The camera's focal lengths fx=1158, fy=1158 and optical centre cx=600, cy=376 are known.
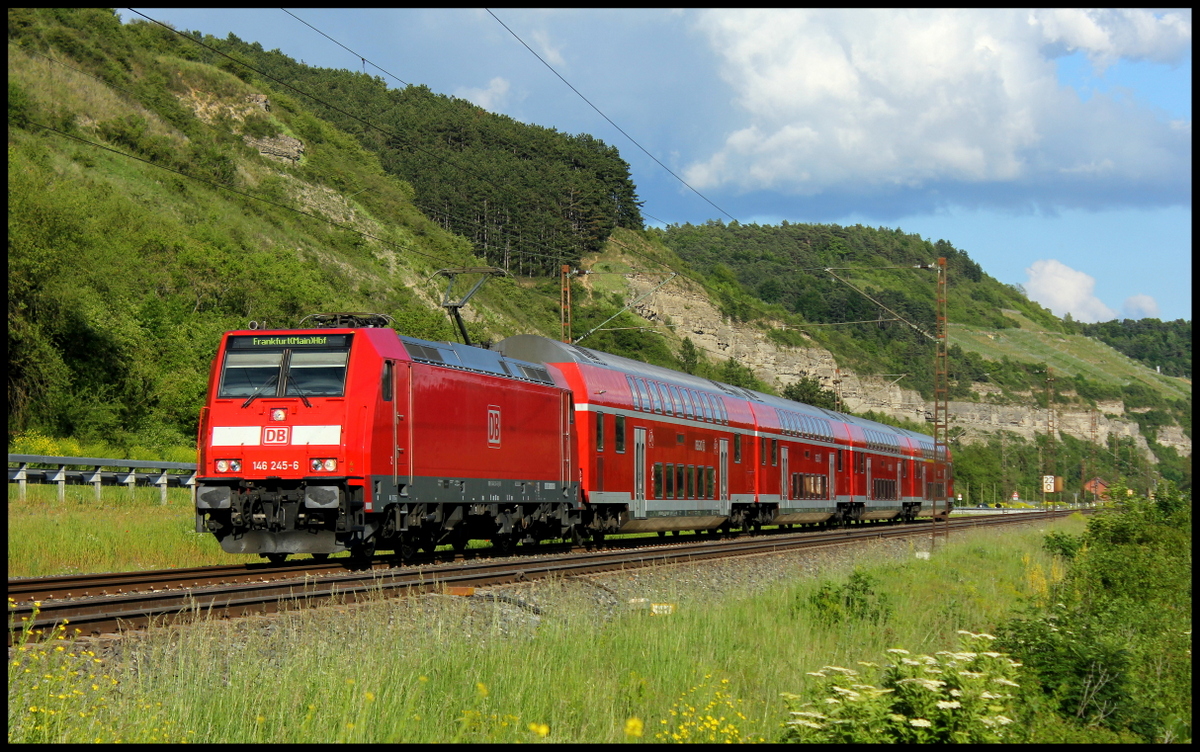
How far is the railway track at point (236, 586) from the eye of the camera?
39.8 feet

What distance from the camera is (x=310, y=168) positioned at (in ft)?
333

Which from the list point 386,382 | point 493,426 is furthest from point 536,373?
point 386,382

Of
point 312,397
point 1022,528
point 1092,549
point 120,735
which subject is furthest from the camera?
point 1022,528

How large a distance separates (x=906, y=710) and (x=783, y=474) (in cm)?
3041

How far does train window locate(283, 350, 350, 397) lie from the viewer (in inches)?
720

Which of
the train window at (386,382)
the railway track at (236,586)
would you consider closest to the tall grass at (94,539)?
the railway track at (236,586)

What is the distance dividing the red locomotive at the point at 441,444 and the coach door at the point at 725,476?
0.07m

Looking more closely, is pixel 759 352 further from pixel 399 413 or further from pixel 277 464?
pixel 277 464

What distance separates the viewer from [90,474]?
3153 cm

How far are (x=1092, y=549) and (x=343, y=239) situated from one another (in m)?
68.9

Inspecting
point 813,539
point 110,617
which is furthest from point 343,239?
point 110,617

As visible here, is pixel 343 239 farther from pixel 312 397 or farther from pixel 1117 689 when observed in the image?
pixel 1117 689

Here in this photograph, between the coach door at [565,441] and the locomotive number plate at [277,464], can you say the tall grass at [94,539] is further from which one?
the coach door at [565,441]

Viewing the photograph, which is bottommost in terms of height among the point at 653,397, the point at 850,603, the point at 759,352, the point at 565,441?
the point at 850,603
